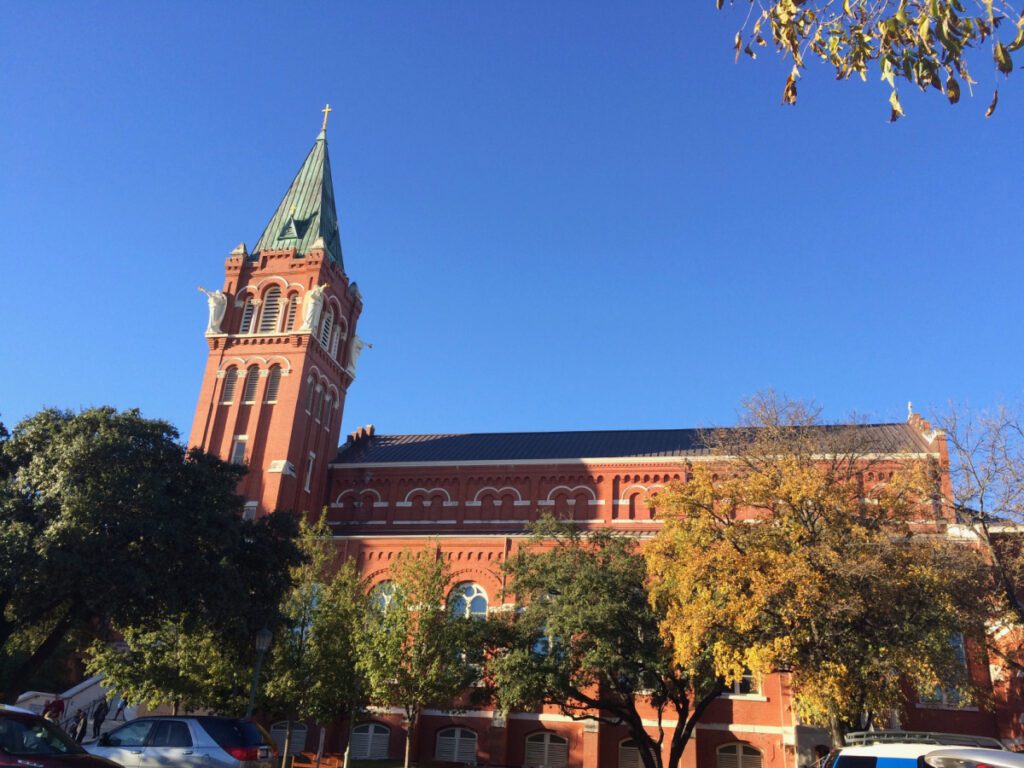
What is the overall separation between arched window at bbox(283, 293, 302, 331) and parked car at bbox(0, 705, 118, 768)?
122 feet

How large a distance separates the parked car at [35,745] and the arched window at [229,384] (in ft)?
120

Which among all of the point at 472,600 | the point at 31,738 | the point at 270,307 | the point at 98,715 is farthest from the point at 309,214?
the point at 31,738

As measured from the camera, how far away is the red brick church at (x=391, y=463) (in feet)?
114

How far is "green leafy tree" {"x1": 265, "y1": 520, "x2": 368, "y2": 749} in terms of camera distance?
90.7ft

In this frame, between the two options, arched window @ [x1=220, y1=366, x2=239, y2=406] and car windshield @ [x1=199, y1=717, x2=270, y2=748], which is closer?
car windshield @ [x1=199, y1=717, x2=270, y2=748]

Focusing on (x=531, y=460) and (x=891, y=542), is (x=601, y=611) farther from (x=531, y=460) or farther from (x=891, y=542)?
(x=531, y=460)

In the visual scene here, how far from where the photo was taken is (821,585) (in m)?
19.6

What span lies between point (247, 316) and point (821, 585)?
38.1 meters

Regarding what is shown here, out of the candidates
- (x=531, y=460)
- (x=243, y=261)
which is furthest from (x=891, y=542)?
(x=243, y=261)

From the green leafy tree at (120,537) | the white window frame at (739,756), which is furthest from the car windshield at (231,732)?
the white window frame at (739,756)

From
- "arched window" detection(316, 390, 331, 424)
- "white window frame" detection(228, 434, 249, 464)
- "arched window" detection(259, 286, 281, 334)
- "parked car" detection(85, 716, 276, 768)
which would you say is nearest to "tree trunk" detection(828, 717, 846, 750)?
"parked car" detection(85, 716, 276, 768)

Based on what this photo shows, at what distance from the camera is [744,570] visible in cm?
2042

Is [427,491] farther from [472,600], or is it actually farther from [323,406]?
[472,600]

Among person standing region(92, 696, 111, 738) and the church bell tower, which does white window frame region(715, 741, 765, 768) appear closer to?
the church bell tower
